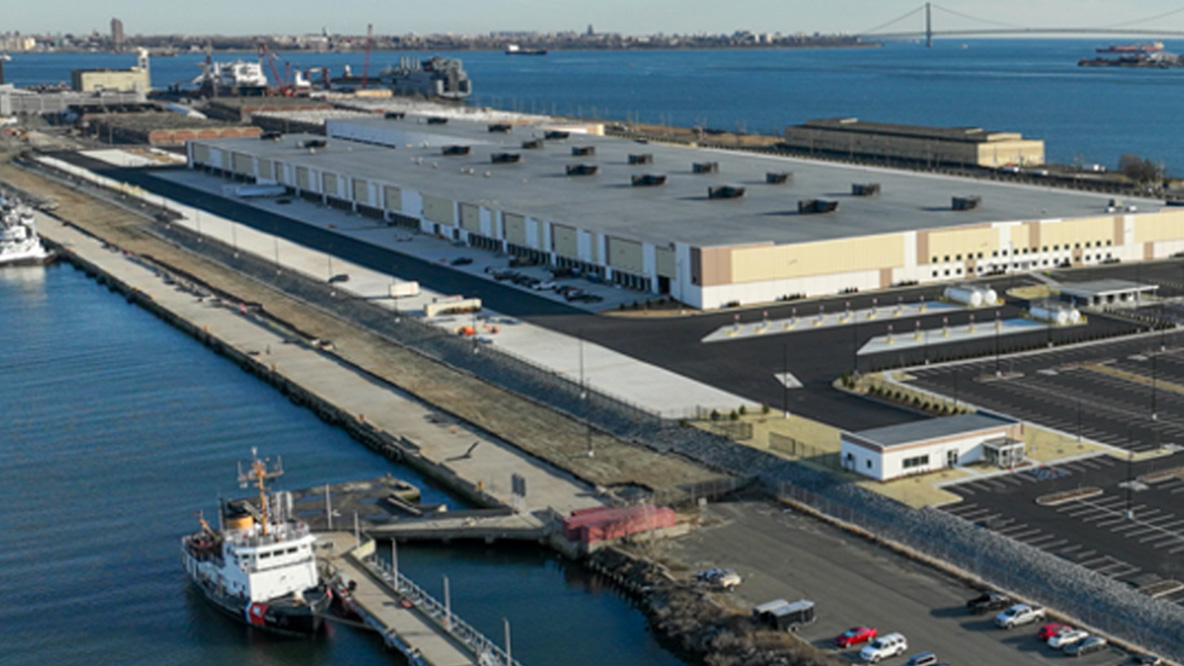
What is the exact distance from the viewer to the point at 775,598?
34250 mm

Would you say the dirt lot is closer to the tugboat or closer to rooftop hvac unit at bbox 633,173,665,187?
the tugboat

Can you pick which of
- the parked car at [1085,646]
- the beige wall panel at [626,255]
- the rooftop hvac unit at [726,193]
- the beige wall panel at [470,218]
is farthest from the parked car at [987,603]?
the beige wall panel at [470,218]

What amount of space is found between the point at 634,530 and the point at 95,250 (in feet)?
205

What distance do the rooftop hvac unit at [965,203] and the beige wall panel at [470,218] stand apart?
86.0 feet

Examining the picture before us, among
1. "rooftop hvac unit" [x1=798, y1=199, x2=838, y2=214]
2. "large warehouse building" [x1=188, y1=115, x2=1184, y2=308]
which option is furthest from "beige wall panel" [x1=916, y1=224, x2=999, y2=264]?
"rooftop hvac unit" [x1=798, y1=199, x2=838, y2=214]

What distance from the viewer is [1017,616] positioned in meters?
32.1

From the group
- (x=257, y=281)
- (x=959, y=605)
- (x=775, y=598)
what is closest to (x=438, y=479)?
(x=775, y=598)

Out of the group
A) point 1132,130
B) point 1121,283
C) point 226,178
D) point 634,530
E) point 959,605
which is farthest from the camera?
point 1132,130

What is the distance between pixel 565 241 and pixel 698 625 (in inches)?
1704

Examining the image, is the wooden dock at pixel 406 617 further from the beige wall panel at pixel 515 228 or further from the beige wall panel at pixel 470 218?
the beige wall panel at pixel 470 218

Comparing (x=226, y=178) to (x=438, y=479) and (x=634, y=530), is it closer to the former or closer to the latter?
(x=438, y=479)

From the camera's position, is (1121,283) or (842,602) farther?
(1121,283)

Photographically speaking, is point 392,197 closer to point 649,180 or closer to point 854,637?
point 649,180

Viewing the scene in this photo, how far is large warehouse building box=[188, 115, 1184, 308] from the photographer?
67000 mm
